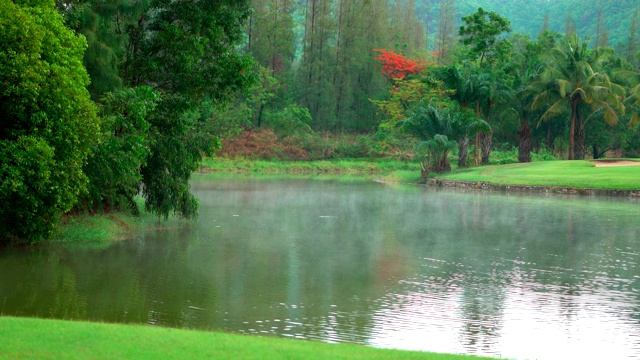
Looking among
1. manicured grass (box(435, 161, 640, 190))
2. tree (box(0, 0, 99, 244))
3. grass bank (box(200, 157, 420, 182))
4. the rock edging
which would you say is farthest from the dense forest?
manicured grass (box(435, 161, 640, 190))

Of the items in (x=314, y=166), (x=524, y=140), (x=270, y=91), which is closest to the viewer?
(x=524, y=140)

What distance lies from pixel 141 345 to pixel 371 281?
26.2 ft

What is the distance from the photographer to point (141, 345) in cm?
798

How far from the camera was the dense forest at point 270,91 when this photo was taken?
15773mm

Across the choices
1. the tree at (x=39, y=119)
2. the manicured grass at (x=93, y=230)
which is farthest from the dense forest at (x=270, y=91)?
the manicured grass at (x=93, y=230)

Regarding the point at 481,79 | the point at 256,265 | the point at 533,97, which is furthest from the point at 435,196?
the point at 256,265

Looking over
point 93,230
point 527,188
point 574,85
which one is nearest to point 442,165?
point 527,188

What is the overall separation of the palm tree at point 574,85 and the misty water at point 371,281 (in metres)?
26.4

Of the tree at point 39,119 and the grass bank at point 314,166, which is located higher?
the tree at point 39,119

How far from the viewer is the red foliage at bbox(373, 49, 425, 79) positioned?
69.7 metres

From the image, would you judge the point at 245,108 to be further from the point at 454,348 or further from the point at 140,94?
the point at 454,348

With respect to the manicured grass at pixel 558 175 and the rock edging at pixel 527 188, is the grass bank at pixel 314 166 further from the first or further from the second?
the rock edging at pixel 527 188

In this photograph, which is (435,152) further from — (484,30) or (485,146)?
(484,30)

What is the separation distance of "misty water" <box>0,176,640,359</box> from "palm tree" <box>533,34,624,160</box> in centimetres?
2635
